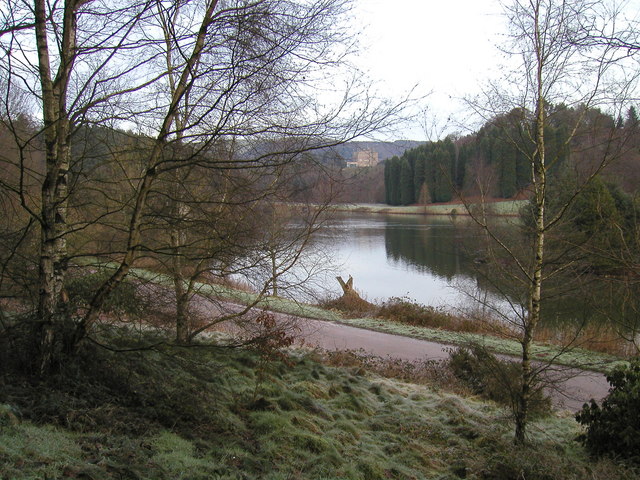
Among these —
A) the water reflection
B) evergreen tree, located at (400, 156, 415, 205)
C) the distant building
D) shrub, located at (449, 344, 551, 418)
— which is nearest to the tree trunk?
the distant building

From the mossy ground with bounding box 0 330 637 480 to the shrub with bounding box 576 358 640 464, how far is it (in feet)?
1.00

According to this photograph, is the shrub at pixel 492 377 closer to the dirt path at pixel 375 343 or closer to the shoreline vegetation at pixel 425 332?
the shoreline vegetation at pixel 425 332

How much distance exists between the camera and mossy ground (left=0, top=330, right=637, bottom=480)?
11.0ft

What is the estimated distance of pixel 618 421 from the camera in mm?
5426

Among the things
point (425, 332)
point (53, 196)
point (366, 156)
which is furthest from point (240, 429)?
point (425, 332)

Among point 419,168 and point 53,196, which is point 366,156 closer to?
point 53,196

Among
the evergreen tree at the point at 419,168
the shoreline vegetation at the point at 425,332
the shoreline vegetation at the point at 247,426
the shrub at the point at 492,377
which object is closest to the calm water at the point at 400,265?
the shoreline vegetation at the point at 425,332

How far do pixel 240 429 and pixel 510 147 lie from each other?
4.77 metres

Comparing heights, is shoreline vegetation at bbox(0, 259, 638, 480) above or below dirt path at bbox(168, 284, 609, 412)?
above

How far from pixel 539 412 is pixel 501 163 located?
392 centimetres

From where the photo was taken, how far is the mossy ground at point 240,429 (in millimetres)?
3359

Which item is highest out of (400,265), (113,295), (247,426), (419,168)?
(419,168)

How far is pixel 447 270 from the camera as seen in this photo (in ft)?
86.8

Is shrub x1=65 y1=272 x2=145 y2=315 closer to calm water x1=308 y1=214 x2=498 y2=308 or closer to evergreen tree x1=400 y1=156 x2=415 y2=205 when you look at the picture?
calm water x1=308 y1=214 x2=498 y2=308
